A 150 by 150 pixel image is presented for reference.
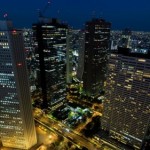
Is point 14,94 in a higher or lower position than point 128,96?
higher

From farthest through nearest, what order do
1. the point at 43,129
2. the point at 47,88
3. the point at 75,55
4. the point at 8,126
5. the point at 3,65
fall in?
the point at 75,55, the point at 47,88, the point at 43,129, the point at 8,126, the point at 3,65

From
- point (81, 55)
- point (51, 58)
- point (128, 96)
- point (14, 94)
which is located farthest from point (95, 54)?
point (14, 94)

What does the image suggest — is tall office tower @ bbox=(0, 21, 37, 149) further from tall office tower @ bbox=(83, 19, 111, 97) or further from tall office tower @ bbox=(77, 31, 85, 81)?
tall office tower @ bbox=(77, 31, 85, 81)

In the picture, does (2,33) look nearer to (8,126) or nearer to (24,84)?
(24,84)

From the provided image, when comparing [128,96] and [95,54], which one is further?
[95,54]

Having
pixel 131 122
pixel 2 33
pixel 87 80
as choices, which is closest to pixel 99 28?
pixel 87 80

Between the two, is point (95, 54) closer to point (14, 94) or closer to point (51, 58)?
point (51, 58)
